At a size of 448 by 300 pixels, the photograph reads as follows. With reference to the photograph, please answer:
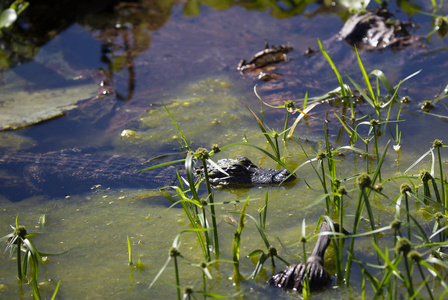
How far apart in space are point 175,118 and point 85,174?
0.95 metres

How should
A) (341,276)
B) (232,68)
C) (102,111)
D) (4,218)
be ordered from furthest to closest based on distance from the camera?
(232,68) → (102,111) → (4,218) → (341,276)

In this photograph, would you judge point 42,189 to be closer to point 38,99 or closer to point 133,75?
point 38,99

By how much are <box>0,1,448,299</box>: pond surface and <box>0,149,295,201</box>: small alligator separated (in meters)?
0.06

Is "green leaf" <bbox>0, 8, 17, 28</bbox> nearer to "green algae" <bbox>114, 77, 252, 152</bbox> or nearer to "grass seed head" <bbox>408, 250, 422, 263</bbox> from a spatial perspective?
"green algae" <bbox>114, 77, 252, 152</bbox>

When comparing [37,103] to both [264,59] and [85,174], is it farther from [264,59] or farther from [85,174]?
[264,59]

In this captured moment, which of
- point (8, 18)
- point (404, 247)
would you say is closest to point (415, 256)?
point (404, 247)

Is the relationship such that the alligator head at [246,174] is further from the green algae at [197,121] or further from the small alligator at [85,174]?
the green algae at [197,121]

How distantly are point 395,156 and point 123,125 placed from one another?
2221 millimetres

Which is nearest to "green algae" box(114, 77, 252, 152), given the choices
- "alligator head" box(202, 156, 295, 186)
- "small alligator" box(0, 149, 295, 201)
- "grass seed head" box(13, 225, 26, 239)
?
"small alligator" box(0, 149, 295, 201)

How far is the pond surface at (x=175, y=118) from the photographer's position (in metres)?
2.39

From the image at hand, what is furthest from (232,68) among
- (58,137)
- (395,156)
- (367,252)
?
(367,252)

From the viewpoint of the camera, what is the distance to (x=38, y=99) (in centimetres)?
465

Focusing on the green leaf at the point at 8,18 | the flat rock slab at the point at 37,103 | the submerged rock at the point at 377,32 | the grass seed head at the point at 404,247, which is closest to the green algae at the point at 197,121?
the flat rock slab at the point at 37,103

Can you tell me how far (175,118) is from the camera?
13.6 feet
